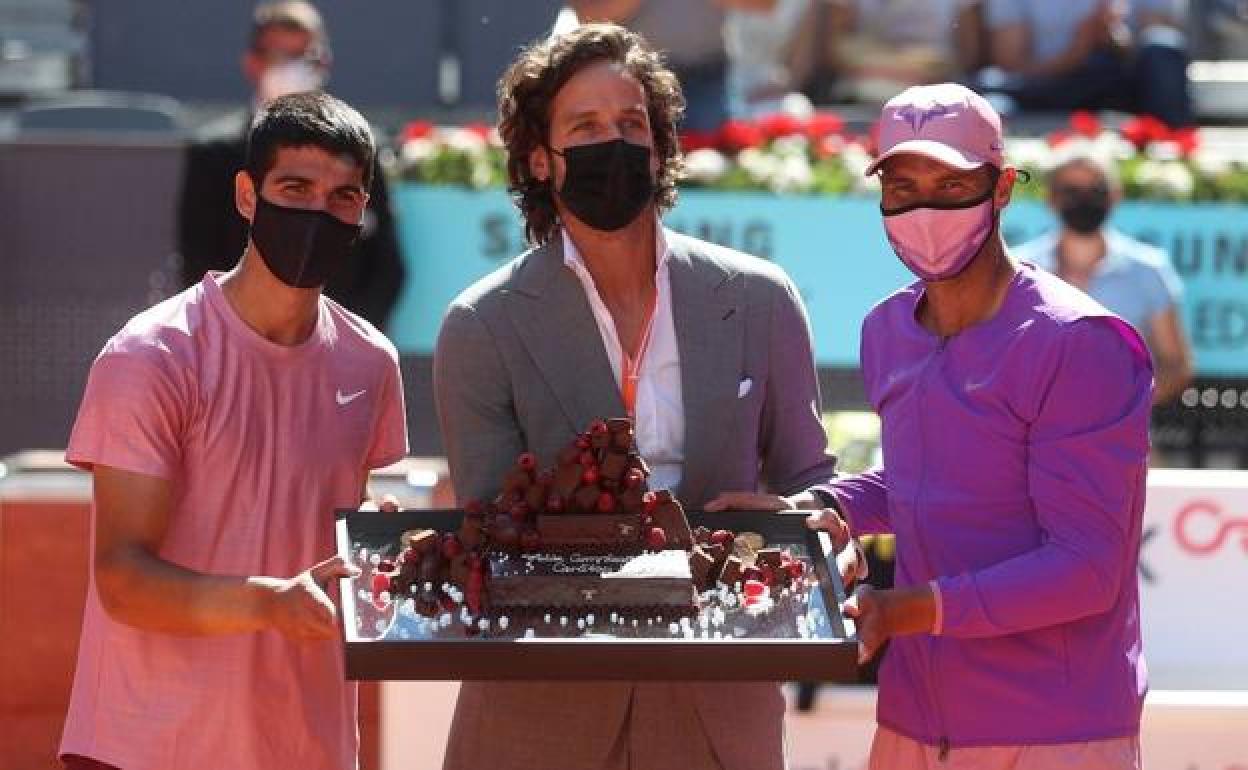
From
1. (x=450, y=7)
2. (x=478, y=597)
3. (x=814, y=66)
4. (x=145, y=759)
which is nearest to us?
(x=478, y=597)

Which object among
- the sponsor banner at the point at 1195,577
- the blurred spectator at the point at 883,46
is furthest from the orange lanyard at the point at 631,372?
the blurred spectator at the point at 883,46

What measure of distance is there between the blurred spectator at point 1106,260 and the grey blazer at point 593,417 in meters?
3.93

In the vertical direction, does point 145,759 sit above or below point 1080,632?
below

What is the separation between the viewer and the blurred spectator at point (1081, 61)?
361 inches

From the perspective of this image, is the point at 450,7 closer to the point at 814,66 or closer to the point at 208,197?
the point at 814,66

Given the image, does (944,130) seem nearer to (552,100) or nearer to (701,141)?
(552,100)

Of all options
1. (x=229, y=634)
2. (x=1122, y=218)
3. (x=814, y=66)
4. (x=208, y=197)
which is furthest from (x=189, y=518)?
(x=814, y=66)

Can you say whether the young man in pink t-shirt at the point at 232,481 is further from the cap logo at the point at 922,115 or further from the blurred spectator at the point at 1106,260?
the blurred spectator at the point at 1106,260

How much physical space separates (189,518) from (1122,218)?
499 centimetres

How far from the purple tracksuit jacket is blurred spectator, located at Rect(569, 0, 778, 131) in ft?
15.5

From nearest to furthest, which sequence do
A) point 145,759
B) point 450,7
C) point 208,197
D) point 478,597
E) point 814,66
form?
point 478,597 < point 145,759 < point 208,197 < point 814,66 < point 450,7

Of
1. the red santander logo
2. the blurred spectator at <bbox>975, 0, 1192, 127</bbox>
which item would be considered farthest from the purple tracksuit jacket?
the blurred spectator at <bbox>975, 0, 1192, 127</bbox>

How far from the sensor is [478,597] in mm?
3283

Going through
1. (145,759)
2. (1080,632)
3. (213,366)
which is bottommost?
(145,759)
